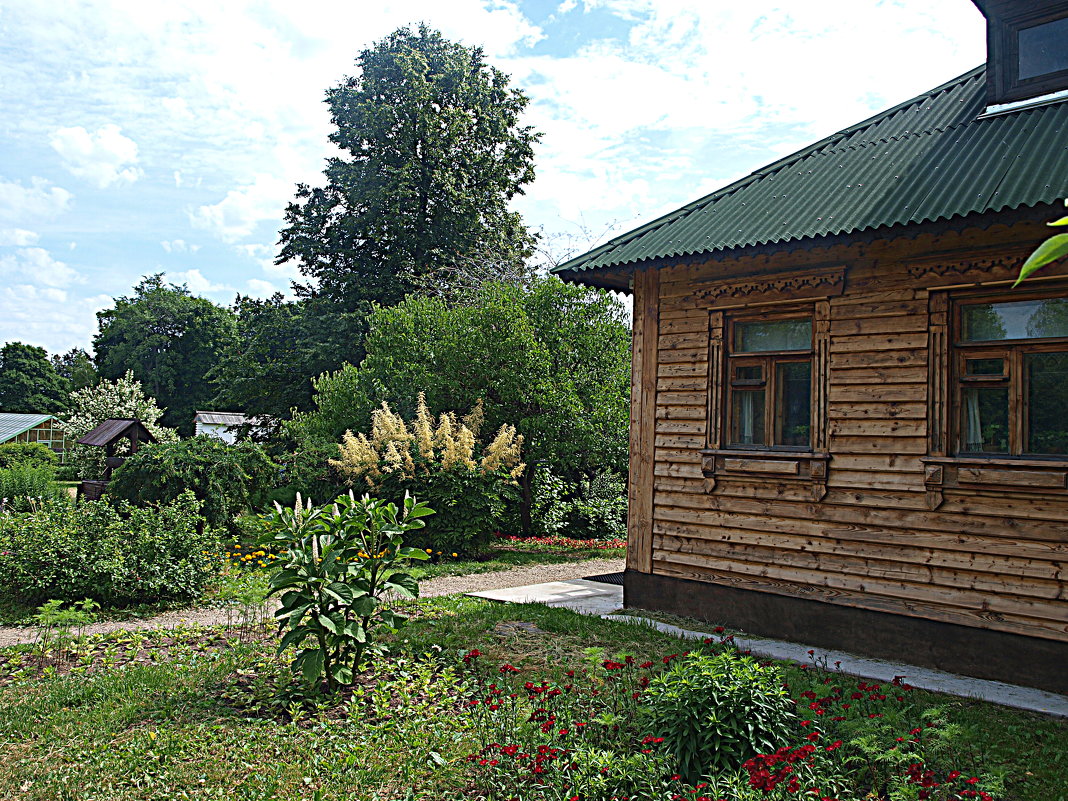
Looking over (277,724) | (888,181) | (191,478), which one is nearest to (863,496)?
(888,181)

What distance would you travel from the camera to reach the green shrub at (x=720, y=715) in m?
4.30

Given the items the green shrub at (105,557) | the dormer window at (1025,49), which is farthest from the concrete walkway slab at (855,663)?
the dormer window at (1025,49)

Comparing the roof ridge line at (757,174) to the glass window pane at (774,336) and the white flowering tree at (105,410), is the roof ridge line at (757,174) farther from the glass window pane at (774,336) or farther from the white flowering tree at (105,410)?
the white flowering tree at (105,410)

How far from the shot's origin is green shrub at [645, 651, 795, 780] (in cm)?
430

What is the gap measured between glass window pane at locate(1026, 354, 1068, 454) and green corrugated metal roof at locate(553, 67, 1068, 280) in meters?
1.26

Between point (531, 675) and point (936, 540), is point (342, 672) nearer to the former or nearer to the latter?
point (531, 675)

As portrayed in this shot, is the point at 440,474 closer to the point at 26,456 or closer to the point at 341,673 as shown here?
the point at 341,673

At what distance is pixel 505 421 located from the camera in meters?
15.1

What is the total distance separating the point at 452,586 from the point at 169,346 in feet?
180

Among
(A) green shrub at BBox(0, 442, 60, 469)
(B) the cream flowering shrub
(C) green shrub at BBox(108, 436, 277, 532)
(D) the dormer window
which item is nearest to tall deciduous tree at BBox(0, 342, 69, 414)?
(A) green shrub at BBox(0, 442, 60, 469)

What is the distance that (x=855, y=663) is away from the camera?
677 cm

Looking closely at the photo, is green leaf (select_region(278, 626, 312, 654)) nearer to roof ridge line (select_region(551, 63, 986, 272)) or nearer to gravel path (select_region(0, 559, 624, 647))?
gravel path (select_region(0, 559, 624, 647))

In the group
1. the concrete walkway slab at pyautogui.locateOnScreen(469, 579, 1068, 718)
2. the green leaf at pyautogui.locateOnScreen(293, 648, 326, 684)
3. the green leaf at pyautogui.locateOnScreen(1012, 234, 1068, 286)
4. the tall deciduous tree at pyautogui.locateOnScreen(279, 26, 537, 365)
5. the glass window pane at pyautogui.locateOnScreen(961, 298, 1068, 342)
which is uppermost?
the tall deciduous tree at pyautogui.locateOnScreen(279, 26, 537, 365)

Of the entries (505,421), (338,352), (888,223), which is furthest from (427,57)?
(888,223)
